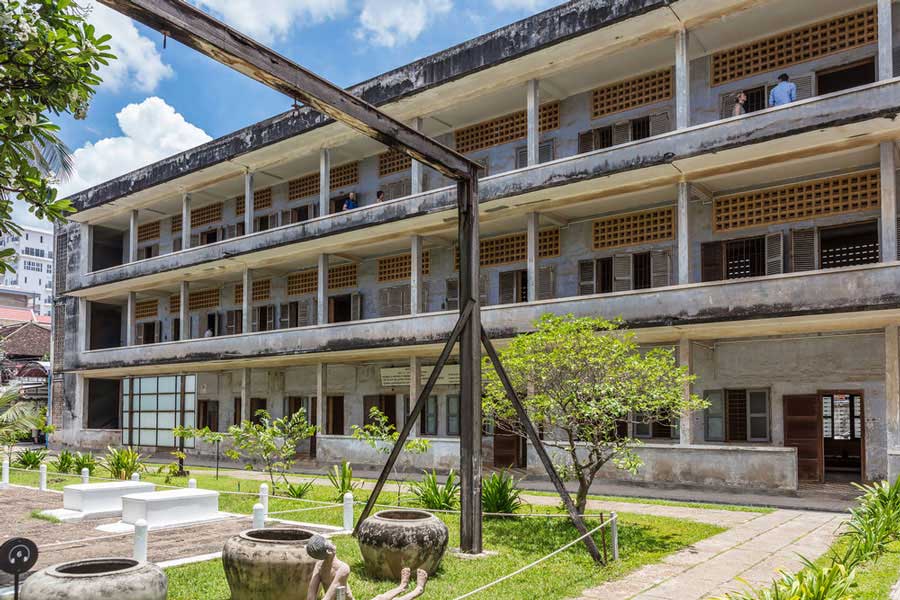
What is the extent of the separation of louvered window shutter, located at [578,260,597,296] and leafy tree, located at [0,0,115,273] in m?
15.8

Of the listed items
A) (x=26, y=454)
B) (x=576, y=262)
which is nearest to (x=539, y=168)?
(x=576, y=262)

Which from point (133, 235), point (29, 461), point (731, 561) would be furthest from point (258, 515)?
point (133, 235)

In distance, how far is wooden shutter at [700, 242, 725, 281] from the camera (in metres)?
18.9

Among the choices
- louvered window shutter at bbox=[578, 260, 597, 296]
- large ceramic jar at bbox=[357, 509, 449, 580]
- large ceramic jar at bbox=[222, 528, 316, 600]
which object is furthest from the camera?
louvered window shutter at bbox=[578, 260, 597, 296]

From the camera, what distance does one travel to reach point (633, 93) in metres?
20.4

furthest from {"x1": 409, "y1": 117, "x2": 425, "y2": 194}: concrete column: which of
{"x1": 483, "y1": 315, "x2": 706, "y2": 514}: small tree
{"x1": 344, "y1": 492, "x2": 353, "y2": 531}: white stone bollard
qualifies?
{"x1": 344, "y1": 492, "x2": 353, "y2": 531}: white stone bollard

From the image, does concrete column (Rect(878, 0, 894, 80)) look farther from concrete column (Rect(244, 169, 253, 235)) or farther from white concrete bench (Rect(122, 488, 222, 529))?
concrete column (Rect(244, 169, 253, 235))

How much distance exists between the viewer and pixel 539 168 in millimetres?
19703

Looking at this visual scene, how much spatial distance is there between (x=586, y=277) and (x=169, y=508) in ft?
41.1

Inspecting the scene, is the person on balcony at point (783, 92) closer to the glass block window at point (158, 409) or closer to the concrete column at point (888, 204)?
the concrete column at point (888, 204)

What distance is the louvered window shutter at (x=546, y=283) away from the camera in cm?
2198

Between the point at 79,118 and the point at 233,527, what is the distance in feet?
25.5

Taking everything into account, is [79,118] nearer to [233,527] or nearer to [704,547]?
[233,527]

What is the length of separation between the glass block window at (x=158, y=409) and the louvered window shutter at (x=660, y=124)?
1921 centimetres
